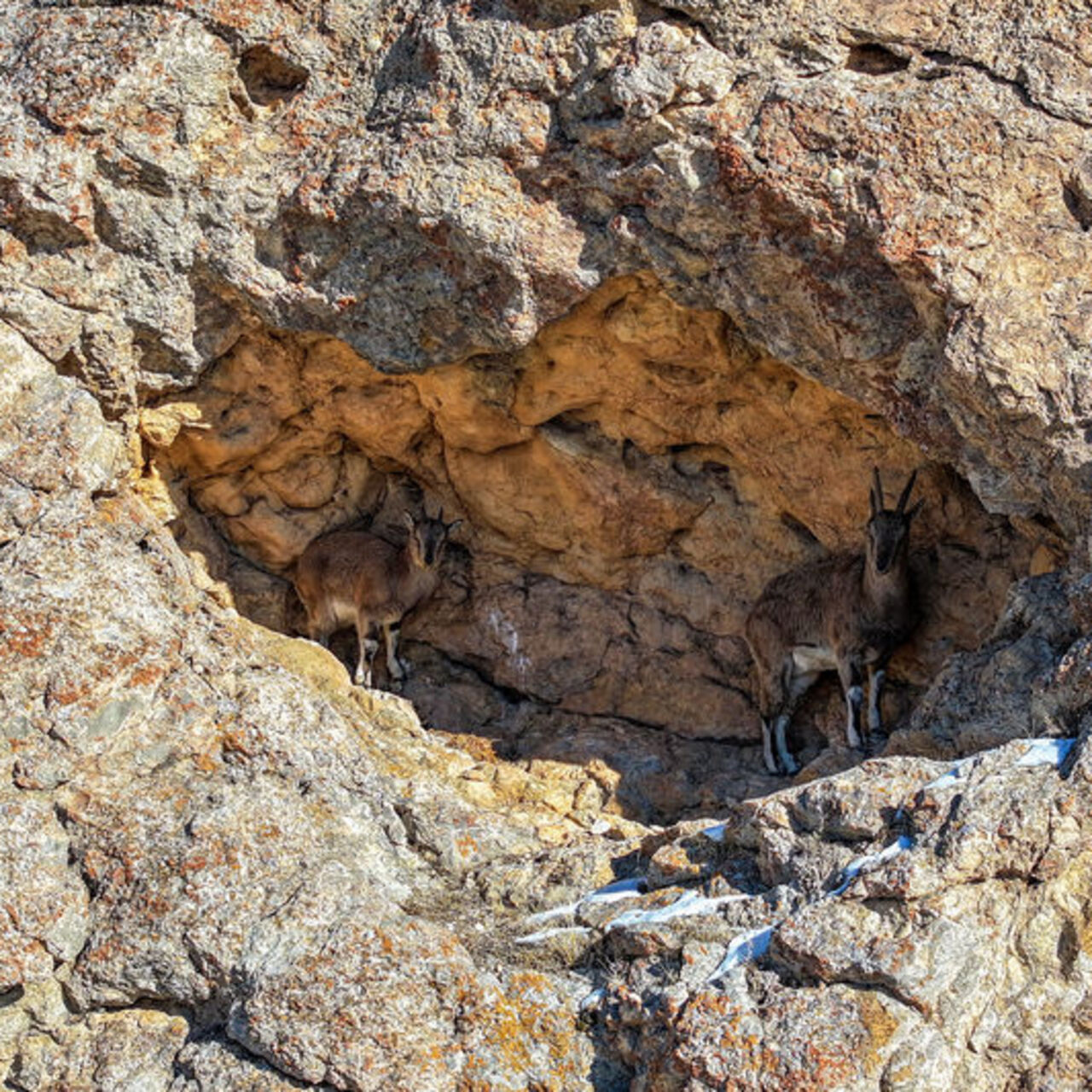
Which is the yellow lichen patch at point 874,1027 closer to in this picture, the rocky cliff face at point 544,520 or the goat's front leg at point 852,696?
the rocky cliff face at point 544,520

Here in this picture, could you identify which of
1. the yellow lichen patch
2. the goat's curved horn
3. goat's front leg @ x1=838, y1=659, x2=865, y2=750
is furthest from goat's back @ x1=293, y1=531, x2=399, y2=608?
the yellow lichen patch

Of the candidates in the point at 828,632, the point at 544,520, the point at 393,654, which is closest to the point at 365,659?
the point at 393,654

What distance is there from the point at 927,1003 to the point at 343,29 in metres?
6.63

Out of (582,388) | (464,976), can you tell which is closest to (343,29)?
(582,388)

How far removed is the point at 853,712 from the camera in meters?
10.6

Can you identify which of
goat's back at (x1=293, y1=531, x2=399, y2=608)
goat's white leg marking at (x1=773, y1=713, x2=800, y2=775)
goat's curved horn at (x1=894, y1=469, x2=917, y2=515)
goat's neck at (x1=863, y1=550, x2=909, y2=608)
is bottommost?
goat's back at (x1=293, y1=531, x2=399, y2=608)

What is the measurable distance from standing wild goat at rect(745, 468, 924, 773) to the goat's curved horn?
287mm

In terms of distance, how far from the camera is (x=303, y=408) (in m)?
10.5

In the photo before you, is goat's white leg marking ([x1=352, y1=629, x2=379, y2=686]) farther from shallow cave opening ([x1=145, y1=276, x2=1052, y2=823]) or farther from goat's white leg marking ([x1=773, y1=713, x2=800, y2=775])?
goat's white leg marking ([x1=773, y1=713, x2=800, y2=775])

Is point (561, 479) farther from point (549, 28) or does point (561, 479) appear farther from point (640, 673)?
point (549, 28)

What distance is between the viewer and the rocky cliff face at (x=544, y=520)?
21.1 feet

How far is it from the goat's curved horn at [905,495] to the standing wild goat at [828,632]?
287mm

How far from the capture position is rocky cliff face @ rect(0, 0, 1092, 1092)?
6.43 metres

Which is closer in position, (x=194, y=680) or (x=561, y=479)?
(x=194, y=680)
